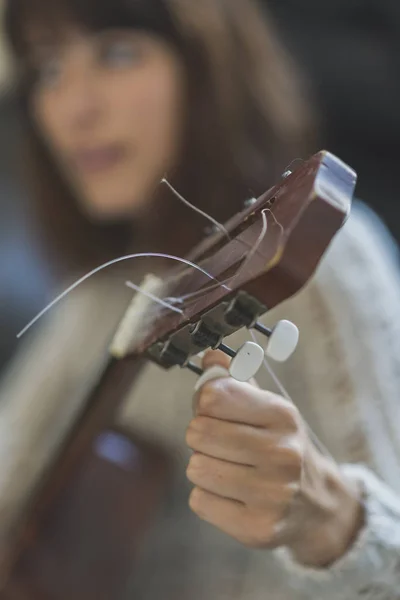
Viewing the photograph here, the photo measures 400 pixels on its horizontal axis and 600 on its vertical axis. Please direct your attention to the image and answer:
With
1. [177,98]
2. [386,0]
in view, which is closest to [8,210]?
[177,98]

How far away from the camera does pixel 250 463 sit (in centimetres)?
31

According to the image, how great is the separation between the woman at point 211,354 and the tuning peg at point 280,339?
3cm

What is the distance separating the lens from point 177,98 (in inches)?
28.2

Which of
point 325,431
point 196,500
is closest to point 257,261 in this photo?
point 196,500

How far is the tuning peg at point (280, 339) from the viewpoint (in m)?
0.28

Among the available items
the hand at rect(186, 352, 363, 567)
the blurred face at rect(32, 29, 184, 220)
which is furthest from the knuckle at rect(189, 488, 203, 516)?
the blurred face at rect(32, 29, 184, 220)

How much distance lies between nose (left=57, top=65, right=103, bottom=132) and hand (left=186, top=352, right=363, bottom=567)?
0.46 m

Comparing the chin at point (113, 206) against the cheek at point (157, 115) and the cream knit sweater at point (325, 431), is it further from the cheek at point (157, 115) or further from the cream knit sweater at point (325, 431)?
the cream knit sweater at point (325, 431)

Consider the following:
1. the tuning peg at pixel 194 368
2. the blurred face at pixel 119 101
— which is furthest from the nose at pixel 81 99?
the tuning peg at pixel 194 368

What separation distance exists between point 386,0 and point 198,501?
877 mm

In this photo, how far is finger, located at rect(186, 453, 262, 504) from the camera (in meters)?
0.31

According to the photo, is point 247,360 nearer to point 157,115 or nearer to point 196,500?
point 196,500

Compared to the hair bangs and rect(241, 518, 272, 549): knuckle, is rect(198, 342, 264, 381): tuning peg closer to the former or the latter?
rect(241, 518, 272, 549): knuckle

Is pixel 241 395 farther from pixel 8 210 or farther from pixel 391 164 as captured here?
pixel 8 210
